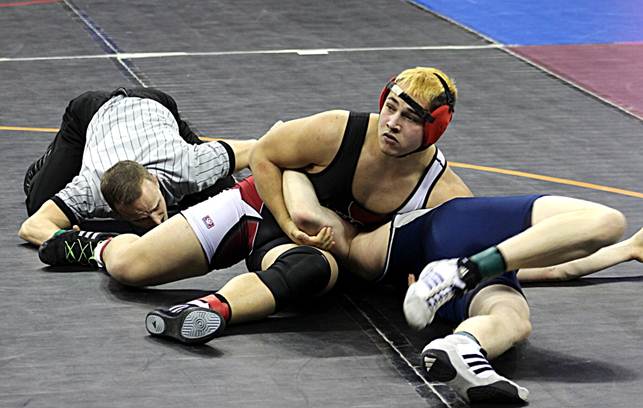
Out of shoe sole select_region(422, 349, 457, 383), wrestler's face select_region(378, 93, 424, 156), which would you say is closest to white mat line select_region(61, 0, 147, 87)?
wrestler's face select_region(378, 93, 424, 156)

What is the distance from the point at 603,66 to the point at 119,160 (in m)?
4.23

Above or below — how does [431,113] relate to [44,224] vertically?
above

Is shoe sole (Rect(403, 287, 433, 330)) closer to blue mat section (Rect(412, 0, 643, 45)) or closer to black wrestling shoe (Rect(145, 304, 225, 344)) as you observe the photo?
black wrestling shoe (Rect(145, 304, 225, 344))

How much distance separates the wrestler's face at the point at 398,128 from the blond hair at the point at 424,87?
46 millimetres

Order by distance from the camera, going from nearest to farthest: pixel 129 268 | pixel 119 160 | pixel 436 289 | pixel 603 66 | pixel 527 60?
pixel 436 289 < pixel 129 268 < pixel 119 160 < pixel 603 66 < pixel 527 60

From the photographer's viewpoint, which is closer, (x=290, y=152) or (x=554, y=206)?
(x=554, y=206)

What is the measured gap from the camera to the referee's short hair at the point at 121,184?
189 inches

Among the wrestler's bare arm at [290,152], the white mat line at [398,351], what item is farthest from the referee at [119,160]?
the white mat line at [398,351]

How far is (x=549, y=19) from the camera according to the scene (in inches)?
394

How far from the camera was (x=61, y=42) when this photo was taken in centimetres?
890

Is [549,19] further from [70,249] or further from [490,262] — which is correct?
[490,262]

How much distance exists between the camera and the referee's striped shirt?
5238mm

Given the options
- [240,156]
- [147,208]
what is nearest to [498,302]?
[147,208]

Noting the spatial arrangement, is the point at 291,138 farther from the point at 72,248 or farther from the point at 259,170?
the point at 72,248
